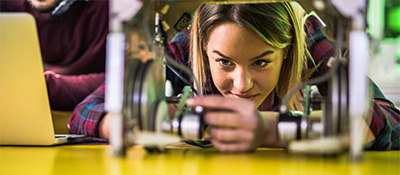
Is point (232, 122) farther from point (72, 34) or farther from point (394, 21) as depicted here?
point (394, 21)

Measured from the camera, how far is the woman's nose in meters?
1.04

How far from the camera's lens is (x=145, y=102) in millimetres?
621

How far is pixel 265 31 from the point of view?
1024 millimetres

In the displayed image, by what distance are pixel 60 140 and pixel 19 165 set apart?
317 mm

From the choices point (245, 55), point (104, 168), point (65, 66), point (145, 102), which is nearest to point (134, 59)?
point (145, 102)

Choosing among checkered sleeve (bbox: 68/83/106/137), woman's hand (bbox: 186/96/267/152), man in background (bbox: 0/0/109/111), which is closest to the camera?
woman's hand (bbox: 186/96/267/152)

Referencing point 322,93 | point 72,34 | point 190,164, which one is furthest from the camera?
point 72,34

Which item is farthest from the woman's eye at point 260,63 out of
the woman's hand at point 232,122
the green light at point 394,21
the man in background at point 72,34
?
the green light at point 394,21

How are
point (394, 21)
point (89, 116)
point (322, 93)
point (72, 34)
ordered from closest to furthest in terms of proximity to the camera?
point (322, 93) < point (89, 116) < point (72, 34) < point (394, 21)

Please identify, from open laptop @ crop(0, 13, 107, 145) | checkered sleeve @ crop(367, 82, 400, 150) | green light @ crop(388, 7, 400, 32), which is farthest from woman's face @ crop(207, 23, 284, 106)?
green light @ crop(388, 7, 400, 32)

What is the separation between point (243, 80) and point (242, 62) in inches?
1.8

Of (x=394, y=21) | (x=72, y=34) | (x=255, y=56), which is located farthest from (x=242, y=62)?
(x=394, y=21)

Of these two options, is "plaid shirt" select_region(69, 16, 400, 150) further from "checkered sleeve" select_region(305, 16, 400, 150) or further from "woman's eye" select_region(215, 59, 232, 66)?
"woman's eye" select_region(215, 59, 232, 66)

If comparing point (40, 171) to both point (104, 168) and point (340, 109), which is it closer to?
point (104, 168)
